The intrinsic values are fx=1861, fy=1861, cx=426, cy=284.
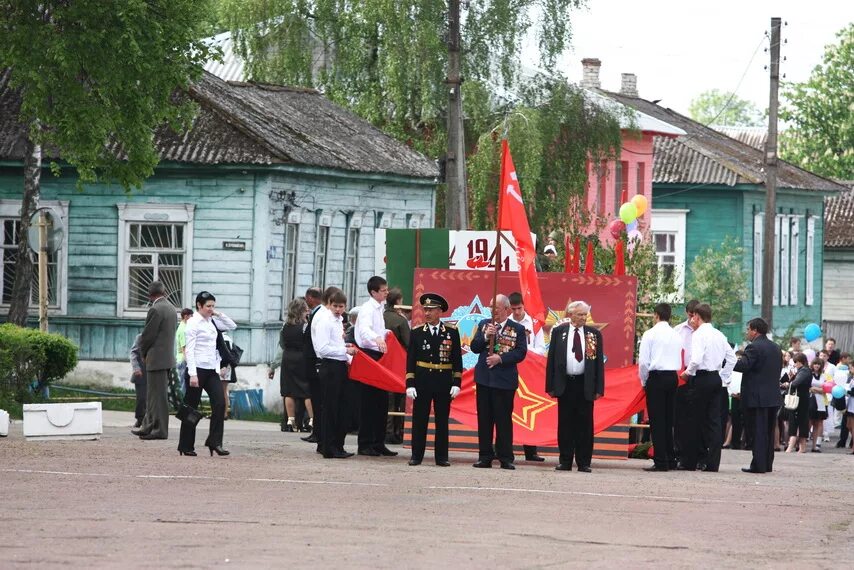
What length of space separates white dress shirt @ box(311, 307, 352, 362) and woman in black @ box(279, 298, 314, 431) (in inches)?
185

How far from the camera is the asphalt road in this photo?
37.4ft

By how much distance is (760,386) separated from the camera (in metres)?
20.3

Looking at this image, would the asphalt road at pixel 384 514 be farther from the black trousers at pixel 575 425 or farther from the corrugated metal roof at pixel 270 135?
the corrugated metal roof at pixel 270 135

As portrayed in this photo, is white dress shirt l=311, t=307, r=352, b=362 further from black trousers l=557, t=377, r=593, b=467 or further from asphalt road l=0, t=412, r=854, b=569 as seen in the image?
black trousers l=557, t=377, r=593, b=467

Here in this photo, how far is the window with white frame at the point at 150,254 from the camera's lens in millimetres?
31938

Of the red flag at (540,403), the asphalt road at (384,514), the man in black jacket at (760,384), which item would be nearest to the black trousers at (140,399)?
the asphalt road at (384,514)

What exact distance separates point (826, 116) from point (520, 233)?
60068mm

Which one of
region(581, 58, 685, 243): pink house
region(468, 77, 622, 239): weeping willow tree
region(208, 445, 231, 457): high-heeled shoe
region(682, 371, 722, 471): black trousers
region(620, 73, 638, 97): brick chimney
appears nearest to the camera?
region(208, 445, 231, 457): high-heeled shoe

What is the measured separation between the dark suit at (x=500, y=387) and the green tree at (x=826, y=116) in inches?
2349

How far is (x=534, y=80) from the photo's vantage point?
43.6 meters

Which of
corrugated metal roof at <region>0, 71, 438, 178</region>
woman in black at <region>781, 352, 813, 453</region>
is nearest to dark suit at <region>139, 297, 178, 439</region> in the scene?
corrugated metal roof at <region>0, 71, 438, 178</region>

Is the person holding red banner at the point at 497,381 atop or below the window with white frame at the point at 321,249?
below

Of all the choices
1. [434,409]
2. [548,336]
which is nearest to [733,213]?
[548,336]

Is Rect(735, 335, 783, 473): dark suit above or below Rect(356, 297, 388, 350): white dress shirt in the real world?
below
